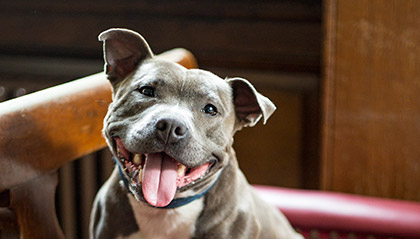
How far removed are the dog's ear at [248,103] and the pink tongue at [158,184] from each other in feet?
0.65

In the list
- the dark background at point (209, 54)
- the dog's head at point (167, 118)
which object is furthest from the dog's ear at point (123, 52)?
the dark background at point (209, 54)

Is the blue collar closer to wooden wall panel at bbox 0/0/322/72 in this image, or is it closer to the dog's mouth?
the dog's mouth

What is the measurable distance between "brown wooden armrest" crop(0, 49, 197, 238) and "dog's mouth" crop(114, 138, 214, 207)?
147 millimetres

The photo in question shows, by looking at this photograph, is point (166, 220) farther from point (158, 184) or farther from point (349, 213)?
point (349, 213)

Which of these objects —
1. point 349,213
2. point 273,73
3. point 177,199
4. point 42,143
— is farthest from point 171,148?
point 273,73

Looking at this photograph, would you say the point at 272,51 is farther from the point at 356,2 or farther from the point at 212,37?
the point at 356,2

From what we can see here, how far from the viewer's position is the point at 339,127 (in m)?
1.64

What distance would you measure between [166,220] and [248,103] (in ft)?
0.77

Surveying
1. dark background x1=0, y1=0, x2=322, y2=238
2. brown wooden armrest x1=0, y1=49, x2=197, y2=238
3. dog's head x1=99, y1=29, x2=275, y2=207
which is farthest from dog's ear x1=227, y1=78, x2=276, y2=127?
dark background x1=0, y1=0, x2=322, y2=238

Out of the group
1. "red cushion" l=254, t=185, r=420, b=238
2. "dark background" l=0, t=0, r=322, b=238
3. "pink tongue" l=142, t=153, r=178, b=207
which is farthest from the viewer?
"dark background" l=0, t=0, r=322, b=238

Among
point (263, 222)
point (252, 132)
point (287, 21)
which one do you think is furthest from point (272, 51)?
point (263, 222)

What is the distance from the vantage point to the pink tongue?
0.78m

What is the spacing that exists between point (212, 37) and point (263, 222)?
1147 millimetres

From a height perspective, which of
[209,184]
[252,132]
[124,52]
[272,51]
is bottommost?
[252,132]
